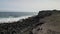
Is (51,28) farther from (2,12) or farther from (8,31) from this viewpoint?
(2,12)

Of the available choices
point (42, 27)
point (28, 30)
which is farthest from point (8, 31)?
point (42, 27)

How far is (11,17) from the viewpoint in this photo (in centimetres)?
203

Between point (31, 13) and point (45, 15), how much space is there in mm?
400

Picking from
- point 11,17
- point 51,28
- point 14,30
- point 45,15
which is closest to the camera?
point 51,28

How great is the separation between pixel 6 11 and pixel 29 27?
0.68m

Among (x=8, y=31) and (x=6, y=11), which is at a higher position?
(x=6, y=11)

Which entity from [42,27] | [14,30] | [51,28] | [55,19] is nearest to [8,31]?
[14,30]

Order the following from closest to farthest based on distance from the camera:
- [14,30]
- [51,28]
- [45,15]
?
[51,28]
[14,30]
[45,15]

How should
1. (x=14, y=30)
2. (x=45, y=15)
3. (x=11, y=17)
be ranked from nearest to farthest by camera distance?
(x=14, y=30) → (x=45, y=15) → (x=11, y=17)

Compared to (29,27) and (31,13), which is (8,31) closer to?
(29,27)

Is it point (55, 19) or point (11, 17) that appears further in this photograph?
point (11, 17)

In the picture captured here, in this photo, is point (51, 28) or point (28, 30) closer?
point (51, 28)

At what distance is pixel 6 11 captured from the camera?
6.69 feet

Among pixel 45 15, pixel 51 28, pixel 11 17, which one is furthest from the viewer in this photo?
pixel 11 17
